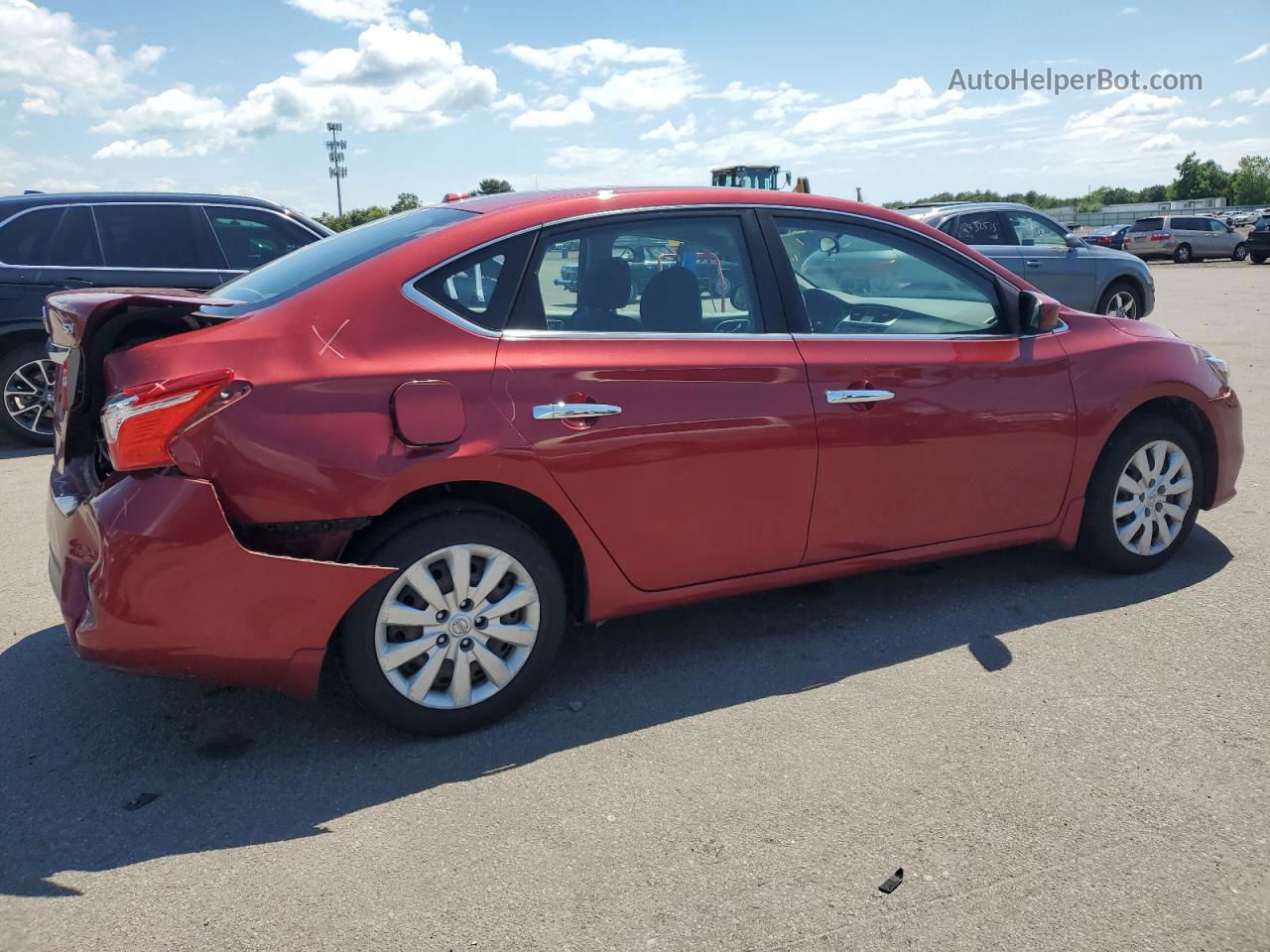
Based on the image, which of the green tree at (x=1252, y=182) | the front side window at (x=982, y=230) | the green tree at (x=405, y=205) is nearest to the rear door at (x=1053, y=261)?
the front side window at (x=982, y=230)

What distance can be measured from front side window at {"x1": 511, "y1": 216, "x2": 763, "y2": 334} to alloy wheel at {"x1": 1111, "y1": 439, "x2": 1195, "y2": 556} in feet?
6.35

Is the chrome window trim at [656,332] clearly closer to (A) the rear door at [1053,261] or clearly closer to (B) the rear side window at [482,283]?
(B) the rear side window at [482,283]

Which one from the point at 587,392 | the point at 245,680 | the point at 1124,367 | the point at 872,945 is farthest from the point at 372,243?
the point at 1124,367

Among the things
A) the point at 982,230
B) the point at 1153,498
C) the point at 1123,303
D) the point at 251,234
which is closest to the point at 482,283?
the point at 1153,498

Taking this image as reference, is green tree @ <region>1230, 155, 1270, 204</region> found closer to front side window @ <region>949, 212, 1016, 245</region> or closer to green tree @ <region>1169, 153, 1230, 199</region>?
green tree @ <region>1169, 153, 1230, 199</region>

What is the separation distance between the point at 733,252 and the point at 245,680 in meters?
2.18

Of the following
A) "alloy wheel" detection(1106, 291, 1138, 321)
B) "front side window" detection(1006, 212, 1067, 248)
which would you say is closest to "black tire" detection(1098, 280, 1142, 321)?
"alloy wheel" detection(1106, 291, 1138, 321)

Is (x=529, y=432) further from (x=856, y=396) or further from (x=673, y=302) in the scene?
(x=856, y=396)

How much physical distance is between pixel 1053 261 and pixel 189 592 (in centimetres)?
1198

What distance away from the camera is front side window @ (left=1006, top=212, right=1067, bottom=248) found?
12633 mm

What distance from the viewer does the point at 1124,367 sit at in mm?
4527

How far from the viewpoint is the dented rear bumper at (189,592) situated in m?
2.96

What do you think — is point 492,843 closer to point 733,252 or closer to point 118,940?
point 118,940

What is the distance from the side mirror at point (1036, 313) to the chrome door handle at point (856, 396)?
81 centimetres
